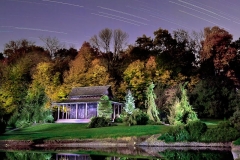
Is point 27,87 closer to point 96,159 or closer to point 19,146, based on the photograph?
point 19,146

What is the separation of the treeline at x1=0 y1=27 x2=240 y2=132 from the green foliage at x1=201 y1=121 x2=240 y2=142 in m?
20.7

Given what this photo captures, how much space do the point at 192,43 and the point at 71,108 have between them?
2627 centimetres

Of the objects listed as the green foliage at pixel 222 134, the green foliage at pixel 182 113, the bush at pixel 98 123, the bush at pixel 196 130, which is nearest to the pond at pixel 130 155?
the green foliage at pixel 222 134

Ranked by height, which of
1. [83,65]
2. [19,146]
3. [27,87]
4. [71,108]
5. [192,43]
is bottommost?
[19,146]

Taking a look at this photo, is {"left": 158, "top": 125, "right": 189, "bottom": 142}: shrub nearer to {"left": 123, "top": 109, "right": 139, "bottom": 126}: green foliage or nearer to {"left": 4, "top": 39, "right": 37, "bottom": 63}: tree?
{"left": 123, "top": 109, "right": 139, "bottom": 126}: green foliage

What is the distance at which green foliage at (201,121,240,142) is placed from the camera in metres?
29.1

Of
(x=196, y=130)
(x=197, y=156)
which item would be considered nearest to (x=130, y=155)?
(x=197, y=156)

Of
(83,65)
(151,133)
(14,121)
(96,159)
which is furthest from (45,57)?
(96,159)

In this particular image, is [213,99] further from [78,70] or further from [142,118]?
[78,70]

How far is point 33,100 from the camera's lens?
5469cm

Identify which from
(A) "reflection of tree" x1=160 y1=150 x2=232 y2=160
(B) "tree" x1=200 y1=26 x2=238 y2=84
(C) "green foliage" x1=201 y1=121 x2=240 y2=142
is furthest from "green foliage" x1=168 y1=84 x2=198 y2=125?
(B) "tree" x1=200 y1=26 x2=238 y2=84

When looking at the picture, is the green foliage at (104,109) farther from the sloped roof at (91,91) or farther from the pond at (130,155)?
the pond at (130,155)

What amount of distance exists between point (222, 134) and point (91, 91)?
1216 inches

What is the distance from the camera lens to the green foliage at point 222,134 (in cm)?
2908
